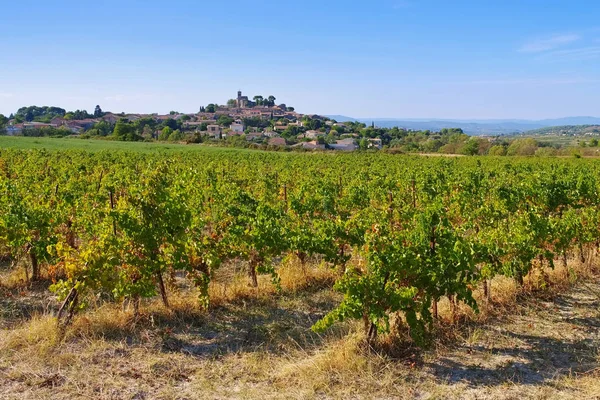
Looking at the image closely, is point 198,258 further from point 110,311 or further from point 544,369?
point 544,369

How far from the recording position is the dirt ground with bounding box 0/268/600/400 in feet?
16.8

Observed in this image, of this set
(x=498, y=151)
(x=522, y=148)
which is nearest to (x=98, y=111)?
(x=498, y=151)

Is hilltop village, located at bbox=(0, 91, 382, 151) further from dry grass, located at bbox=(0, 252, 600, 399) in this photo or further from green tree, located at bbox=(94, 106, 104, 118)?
dry grass, located at bbox=(0, 252, 600, 399)

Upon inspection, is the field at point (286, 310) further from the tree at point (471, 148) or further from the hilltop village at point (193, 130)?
the tree at point (471, 148)

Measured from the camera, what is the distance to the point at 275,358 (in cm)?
587

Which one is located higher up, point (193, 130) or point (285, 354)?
point (193, 130)

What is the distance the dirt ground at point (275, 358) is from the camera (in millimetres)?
5125

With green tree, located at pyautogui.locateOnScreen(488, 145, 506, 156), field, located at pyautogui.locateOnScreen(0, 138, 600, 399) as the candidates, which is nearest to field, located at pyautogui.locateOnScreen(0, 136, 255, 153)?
green tree, located at pyautogui.locateOnScreen(488, 145, 506, 156)

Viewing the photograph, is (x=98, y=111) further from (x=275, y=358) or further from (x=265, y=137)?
(x=275, y=358)

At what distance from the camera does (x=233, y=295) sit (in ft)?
25.5

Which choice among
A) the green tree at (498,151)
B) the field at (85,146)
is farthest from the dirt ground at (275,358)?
the green tree at (498,151)

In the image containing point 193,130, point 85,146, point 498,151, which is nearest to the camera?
point 85,146

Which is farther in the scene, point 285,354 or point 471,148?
point 471,148

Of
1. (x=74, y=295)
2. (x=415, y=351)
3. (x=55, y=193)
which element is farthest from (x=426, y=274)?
(x=55, y=193)
